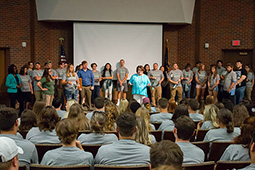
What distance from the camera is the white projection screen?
13.7 metres

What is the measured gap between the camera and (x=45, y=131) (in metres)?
4.12

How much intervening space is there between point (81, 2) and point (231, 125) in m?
10.0

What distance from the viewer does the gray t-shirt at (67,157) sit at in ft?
9.64

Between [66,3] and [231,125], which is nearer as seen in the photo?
[231,125]

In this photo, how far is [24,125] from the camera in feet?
14.6

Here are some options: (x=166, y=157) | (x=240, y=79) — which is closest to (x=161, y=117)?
(x=166, y=157)

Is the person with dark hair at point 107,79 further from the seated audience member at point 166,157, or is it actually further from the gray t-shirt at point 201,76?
the seated audience member at point 166,157

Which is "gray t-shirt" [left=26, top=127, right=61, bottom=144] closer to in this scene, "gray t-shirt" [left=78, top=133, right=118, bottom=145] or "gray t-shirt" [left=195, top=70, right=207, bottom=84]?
"gray t-shirt" [left=78, top=133, right=118, bottom=145]

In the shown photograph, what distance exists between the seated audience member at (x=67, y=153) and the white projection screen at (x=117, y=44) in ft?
35.0

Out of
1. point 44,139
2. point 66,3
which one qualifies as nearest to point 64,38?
point 66,3

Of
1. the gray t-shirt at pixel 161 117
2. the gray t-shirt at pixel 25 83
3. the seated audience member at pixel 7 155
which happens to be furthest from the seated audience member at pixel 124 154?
the gray t-shirt at pixel 25 83

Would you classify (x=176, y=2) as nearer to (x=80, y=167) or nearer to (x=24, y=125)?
(x=24, y=125)

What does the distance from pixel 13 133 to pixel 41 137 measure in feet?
2.27

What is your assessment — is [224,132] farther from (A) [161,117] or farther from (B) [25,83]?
(B) [25,83]
